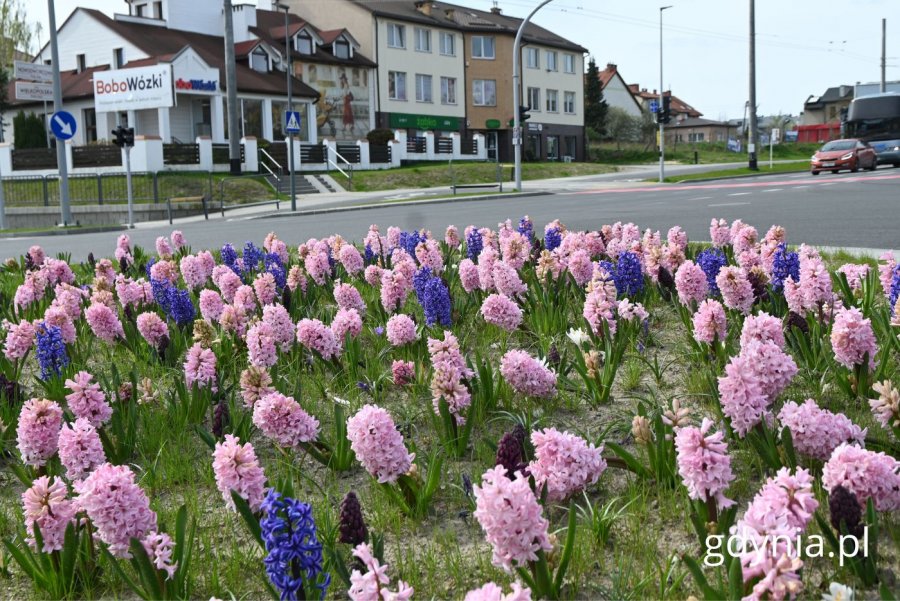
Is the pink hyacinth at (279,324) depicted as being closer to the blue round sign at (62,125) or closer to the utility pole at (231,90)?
the blue round sign at (62,125)

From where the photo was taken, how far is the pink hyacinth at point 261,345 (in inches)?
164

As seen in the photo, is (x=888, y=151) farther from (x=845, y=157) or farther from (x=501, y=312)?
(x=501, y=312)

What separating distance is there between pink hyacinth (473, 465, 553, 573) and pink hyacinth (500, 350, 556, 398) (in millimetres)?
1601

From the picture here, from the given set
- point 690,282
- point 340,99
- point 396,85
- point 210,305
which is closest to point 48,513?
point 210,305

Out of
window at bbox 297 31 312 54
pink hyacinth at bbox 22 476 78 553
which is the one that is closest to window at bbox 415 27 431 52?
window at bbox 297 31 312 54

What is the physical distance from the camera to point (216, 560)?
2697 millimetres

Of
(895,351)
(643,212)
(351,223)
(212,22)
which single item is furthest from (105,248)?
(212,22)

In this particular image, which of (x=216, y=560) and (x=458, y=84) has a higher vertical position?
(x=458, y=84)

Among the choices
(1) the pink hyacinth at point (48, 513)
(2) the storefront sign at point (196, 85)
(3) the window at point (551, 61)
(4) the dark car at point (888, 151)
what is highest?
(3) the window at point (551, 61)

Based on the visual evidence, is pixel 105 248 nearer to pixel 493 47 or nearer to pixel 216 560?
pixel 216 560

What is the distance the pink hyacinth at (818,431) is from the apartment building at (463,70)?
59.8m

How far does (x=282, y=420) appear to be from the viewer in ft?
9.97

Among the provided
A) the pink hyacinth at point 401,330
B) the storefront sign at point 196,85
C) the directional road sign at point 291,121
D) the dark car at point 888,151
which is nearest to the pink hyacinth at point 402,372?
the pink hyacinth at point 401,330

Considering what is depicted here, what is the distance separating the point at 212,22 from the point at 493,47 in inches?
819
